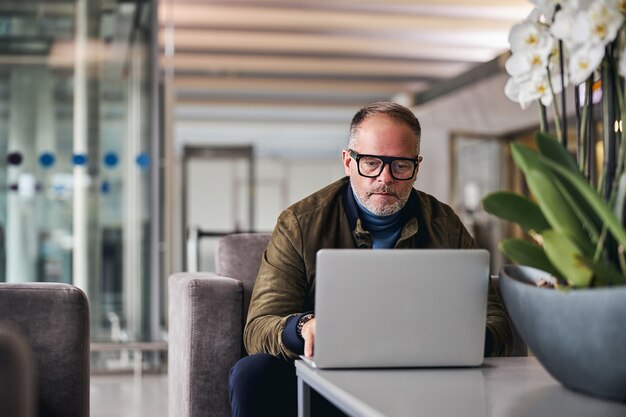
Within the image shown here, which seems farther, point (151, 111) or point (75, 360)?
point (151, 111)

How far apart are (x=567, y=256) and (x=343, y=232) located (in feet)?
3.32

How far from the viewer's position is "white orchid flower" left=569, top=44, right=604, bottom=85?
115 cm

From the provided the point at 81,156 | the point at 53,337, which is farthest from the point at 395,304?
the point at 81,156

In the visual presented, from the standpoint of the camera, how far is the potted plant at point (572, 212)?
3.65ft

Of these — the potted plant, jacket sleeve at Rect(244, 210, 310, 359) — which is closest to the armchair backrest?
jacket sleeve at Rect(244, 210, 310, 359)

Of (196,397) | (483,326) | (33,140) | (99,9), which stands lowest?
(196,397)

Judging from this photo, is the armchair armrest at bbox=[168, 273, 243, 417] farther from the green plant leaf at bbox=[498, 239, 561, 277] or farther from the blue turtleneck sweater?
the green plant leaf at bbox=[498, 239, 561, 277]

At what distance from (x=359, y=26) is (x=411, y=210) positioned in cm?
586

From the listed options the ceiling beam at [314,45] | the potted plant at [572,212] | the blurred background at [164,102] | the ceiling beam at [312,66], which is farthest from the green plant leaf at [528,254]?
the ceiling beam at [312,66]

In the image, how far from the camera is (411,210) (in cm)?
215

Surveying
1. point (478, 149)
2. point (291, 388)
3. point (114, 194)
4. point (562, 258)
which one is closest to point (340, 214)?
point (291, 388)

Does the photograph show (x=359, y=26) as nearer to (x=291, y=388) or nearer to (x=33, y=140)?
(x=33, y=140)

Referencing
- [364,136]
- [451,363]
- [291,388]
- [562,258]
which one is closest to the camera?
[562,258]

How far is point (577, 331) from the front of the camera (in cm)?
113
